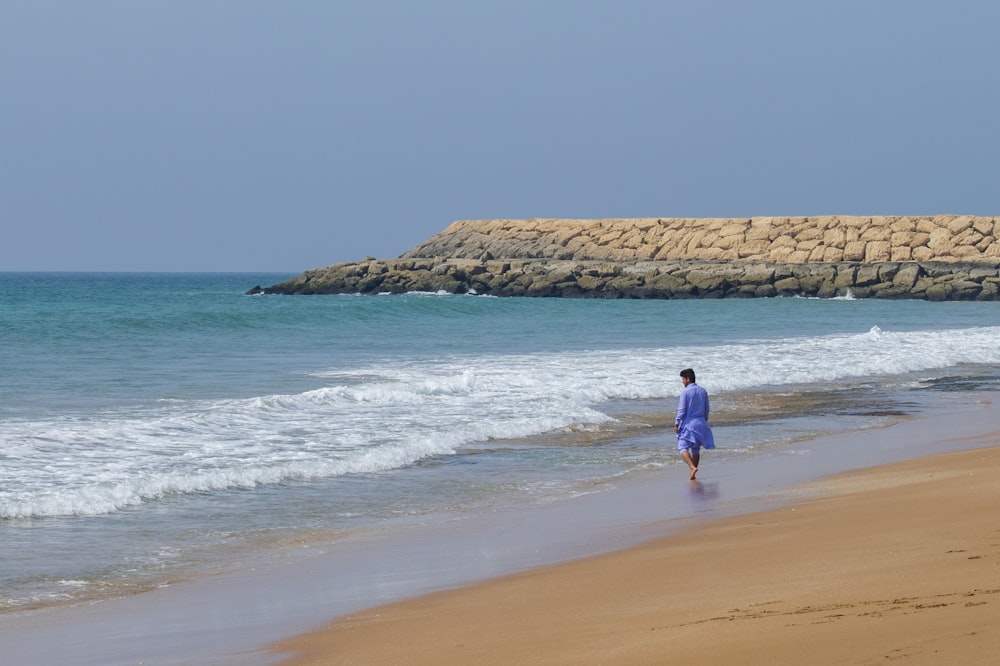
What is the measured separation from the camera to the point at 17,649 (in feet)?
17.9

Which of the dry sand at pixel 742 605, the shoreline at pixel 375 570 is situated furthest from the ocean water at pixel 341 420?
the dry sand at pixel 742 605

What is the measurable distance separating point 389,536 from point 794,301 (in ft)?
148

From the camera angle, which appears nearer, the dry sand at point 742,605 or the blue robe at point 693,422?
the dry sand at point 742,605

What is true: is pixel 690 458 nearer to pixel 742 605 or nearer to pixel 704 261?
pixel 742 605

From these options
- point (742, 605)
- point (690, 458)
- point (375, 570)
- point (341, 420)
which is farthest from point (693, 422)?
point (742, 605)

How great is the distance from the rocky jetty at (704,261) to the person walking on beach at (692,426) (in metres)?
44.8

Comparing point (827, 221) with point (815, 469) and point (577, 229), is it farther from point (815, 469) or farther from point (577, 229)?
point (815, 469)

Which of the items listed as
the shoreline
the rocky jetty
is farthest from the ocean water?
the rocky jetty

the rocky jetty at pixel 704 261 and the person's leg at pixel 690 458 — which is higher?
the rocky jetty at pixel 704 261

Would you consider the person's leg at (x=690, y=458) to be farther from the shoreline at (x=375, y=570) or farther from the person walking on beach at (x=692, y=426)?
the shoreline at (x=375, y=570)

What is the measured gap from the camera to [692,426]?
10742 millimetres

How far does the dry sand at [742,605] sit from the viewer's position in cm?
446

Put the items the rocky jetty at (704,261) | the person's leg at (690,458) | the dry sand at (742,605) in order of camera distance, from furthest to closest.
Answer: the rocky jetty at (704,261) → the person's leg at (690,458) → the dry sand at (742,605)

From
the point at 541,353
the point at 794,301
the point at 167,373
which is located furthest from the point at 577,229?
the point at 167,373
